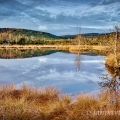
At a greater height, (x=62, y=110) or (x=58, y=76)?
(x=62, y=110)

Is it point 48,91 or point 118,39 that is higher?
point 118,39

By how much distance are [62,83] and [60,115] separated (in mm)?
9482

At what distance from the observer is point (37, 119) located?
905 centimetres

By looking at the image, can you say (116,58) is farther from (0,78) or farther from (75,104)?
(75,104)

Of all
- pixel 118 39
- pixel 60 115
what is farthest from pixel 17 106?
pixel 118 39

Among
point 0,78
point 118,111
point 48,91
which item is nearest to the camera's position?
point 118,111

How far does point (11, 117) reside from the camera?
28.2ft

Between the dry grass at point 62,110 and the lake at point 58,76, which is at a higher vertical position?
the dry grass at point 62,110

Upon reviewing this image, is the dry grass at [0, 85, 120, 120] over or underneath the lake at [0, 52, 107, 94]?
over

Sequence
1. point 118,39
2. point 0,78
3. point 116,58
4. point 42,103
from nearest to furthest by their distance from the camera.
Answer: point 42,103
point 0,78
point 116,58
point 118,39

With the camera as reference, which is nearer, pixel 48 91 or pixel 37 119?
Answer: pixel 37 119

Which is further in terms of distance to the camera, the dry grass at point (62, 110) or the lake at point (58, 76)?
the lake at point (58, 76)

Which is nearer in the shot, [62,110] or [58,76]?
[62,110]

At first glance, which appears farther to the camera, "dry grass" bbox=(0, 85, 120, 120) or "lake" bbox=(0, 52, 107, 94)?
"lake" bbox=(0, 52, 107, 94)
